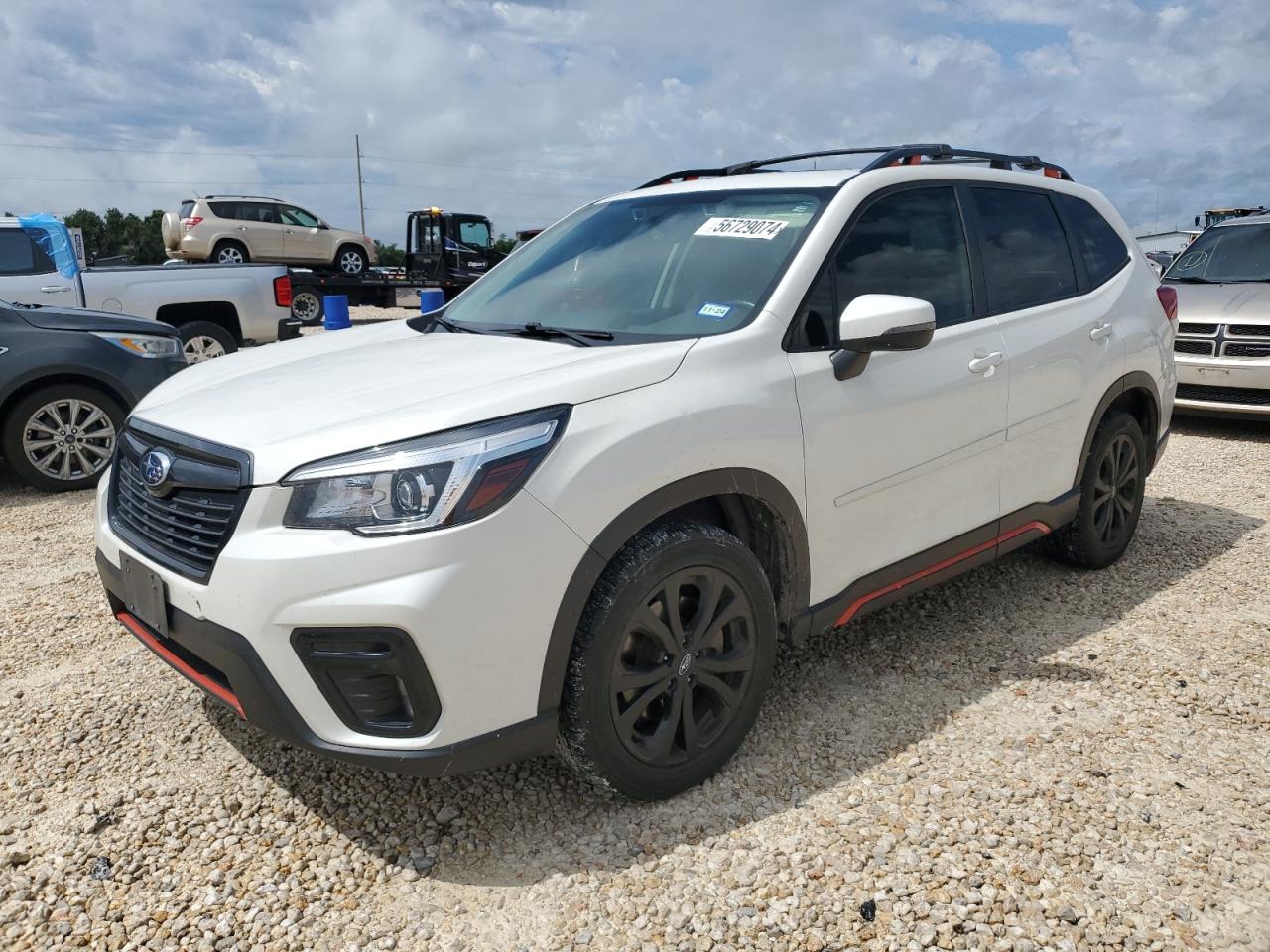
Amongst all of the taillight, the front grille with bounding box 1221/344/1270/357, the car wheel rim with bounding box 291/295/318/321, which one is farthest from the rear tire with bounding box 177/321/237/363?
the front grille with bounding box 1221/344/1270/357

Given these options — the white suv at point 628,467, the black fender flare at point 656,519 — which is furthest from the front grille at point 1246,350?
the black fender flare at point 656,519

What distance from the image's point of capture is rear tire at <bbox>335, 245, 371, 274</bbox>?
23.1 m

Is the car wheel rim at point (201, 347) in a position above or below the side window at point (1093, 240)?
below

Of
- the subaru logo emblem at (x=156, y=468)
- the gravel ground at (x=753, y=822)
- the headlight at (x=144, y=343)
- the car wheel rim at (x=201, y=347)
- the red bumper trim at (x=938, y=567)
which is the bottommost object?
the gravel ground at (x=753, y=822)

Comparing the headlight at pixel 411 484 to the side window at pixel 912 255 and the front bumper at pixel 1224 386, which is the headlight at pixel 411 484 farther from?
the front bumper at pixel 1224 386

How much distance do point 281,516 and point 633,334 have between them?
119cm

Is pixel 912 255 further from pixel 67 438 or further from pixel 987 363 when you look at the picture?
pixel 67 438

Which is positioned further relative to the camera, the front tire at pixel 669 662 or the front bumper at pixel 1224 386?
the front bumper at pixel 1224 386

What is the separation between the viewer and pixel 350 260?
2331 cm

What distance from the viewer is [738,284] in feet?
10.2

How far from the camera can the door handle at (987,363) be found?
3494 millimetres

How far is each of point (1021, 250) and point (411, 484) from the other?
2799 mm

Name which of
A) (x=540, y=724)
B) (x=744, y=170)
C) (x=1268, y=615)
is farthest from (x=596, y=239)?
(x=1268, y=615)

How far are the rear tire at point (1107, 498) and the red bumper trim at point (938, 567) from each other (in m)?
0.44
